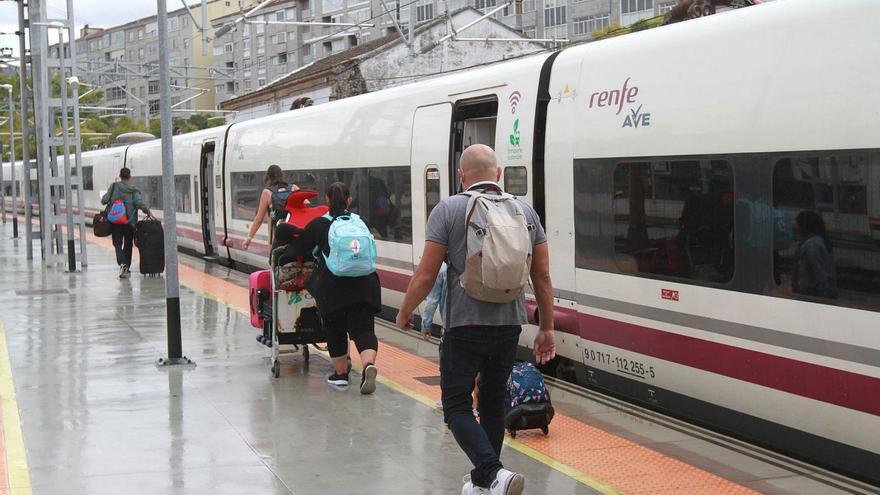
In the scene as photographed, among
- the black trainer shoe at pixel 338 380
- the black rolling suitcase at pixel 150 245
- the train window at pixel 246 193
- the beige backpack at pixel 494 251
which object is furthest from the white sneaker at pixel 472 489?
the train window at pixel 246 193

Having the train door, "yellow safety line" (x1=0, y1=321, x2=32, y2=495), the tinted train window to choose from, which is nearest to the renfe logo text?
the tinted train window

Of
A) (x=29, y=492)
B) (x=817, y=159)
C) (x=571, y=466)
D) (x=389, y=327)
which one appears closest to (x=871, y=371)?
(x=817, y=159)

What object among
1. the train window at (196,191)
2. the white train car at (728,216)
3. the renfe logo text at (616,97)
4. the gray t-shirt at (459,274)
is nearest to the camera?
the gray t-shirt at (459,274)

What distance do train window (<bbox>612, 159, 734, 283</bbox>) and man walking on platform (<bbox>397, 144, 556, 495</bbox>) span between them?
195 cm

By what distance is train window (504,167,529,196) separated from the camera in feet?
30.3

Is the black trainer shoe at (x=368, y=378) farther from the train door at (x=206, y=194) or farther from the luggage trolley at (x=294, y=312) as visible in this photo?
the train door at (x=206, y=194)

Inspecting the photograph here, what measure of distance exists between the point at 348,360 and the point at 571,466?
112 inches

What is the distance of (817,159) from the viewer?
6.19 m

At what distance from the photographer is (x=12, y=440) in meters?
7.02

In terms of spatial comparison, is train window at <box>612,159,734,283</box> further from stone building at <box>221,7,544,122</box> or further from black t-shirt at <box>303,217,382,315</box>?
stone building at <box>221,7,544,122</box>

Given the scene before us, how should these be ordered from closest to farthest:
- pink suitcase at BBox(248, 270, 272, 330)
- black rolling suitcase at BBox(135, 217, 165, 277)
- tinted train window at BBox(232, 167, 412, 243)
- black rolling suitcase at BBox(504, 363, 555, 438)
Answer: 1. black rolling suitcase at BBox(504, 363, 555, 438)
2. pink suitcase at BBox(248, 270, 272, 330)
3. tinted train window at BBox(232, 167, 412, 243)
4. black rolling suitcase at BBox(135, 217, 165, 277)

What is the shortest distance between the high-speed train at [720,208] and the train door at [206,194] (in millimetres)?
13215

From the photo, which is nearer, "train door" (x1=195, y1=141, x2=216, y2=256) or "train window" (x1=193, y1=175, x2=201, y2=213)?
"train door" (x1=195, y1=141, x2=216, y2=256)

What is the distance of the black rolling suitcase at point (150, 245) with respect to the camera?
1762cm
